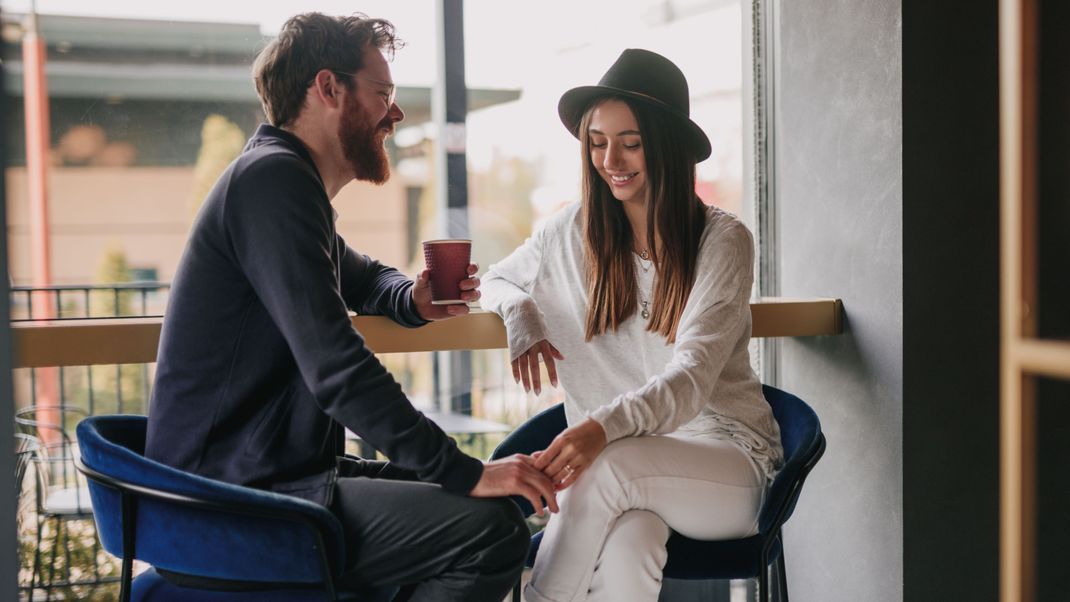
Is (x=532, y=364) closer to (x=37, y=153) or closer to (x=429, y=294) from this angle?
(x=429, y=294)

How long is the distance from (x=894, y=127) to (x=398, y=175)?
4.54 ft

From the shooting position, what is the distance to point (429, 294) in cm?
199

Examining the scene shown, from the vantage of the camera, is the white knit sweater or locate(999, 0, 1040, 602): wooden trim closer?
locate(999, 0, 1040, 602): wooden trim

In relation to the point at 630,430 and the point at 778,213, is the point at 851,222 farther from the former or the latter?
the point at 630,430

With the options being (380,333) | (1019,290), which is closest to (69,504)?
(380,333)

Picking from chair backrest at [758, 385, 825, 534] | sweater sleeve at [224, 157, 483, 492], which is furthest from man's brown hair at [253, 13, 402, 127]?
chair backrest at [758, 385, 825, 534]

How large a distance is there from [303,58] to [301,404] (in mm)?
623

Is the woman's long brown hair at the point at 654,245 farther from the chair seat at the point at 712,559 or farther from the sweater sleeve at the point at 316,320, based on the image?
the sweater sleeve at the point at 316,320

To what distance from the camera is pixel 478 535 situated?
5.02ft

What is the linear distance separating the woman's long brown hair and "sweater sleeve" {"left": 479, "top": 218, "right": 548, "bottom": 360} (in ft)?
0.46

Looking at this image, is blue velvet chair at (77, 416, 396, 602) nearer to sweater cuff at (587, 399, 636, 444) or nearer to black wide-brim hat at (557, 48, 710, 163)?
sweater cuff at (587, 399, 636, 444)

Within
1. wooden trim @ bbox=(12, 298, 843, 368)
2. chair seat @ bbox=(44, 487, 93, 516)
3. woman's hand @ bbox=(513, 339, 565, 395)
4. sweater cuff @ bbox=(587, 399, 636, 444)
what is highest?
wooden trim @ bbox=(12, 298, 843, 368)

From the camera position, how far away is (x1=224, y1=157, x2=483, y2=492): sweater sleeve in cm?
149

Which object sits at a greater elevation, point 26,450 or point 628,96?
point 628,96
